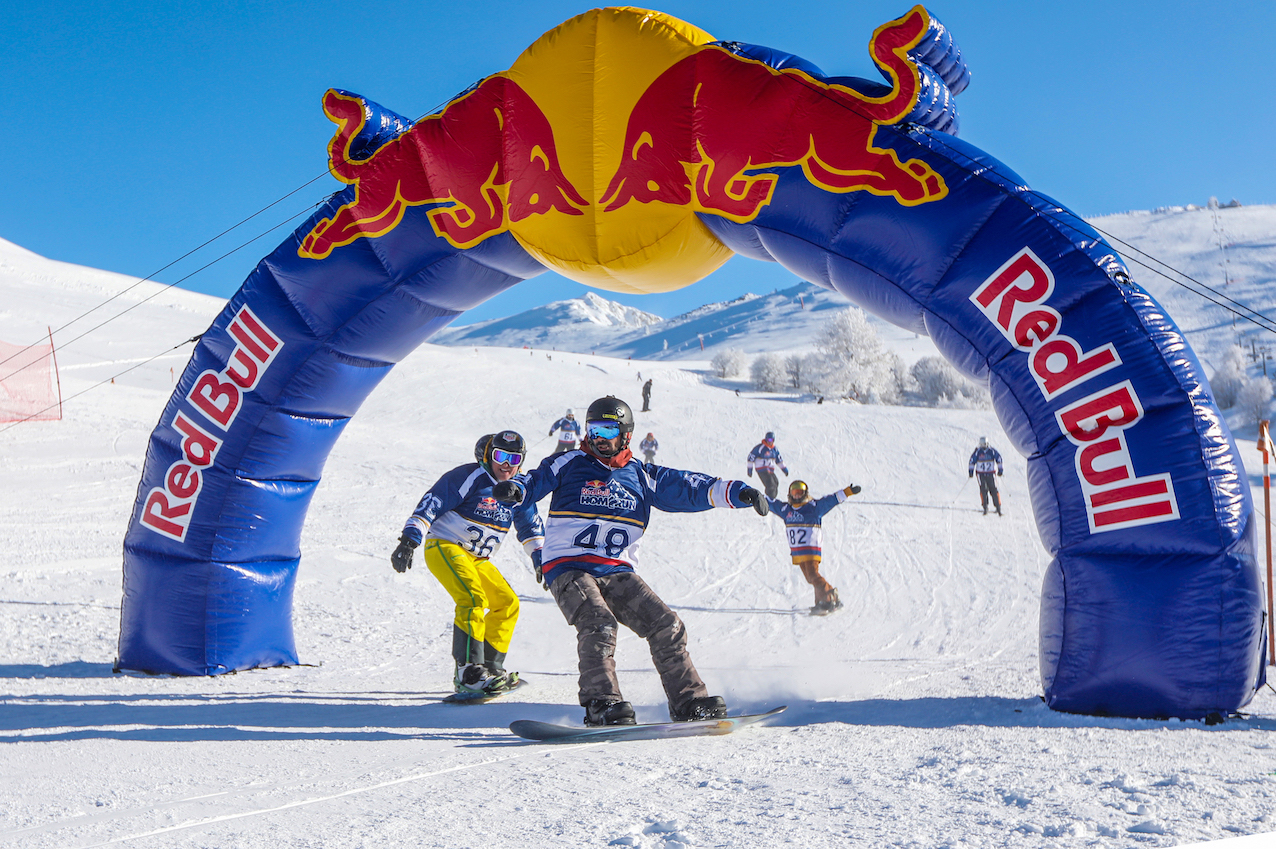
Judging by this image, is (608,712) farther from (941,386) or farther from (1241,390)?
(1241,390)

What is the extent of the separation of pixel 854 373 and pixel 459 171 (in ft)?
160

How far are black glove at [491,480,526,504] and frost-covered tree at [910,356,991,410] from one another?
145 feet

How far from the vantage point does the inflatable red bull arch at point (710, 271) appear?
4.35 metres

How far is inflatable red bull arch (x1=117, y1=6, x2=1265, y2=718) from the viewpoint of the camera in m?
4.35

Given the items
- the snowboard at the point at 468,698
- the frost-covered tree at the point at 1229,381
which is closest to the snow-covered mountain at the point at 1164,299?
the frost-covered tree at the point at 1229,381

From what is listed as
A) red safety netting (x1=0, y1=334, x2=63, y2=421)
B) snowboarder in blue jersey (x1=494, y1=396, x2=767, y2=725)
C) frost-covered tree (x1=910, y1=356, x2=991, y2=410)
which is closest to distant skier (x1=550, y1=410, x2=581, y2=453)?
red safety netting (x1=0, y1=334, x2=63, y2=421)

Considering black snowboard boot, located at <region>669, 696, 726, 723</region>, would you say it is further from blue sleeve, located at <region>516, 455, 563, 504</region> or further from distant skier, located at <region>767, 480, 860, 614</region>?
distant skier, located at <region>767, 480, 860, 614</region>

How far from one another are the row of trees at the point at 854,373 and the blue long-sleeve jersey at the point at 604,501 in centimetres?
4676

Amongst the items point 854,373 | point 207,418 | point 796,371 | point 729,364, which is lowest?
point 207,418

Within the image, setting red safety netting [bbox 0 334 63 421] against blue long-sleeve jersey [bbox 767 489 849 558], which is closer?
blue long-sleeve jersey [bbox 767 489 849 558]

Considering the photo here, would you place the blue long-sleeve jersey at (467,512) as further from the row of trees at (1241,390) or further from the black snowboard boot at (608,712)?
the row of trees at (1241,390)

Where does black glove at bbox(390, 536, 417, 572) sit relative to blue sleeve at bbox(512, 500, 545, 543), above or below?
below

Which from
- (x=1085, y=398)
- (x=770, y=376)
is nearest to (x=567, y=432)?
(x=1085, y=398)

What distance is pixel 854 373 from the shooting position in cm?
5303
